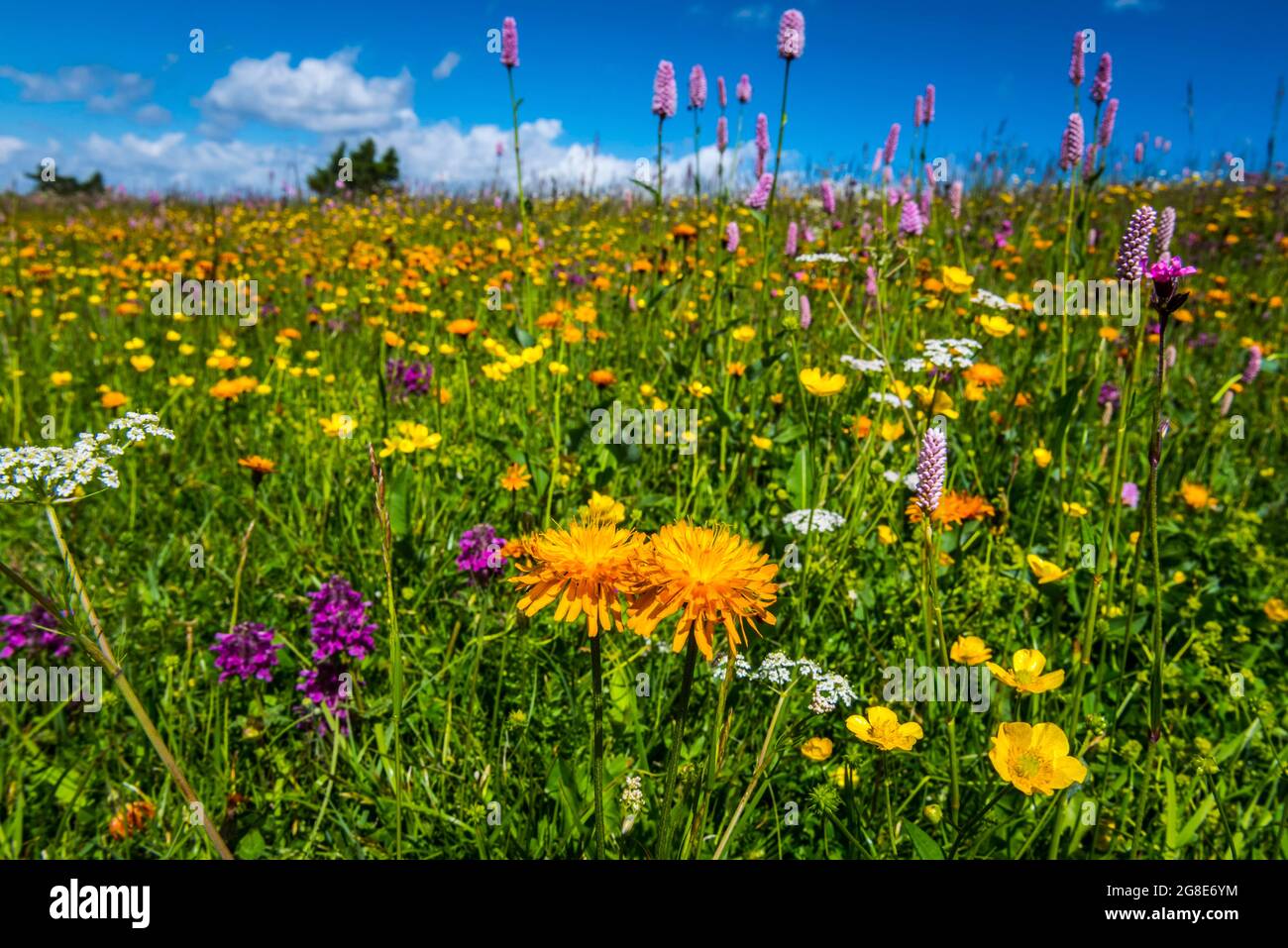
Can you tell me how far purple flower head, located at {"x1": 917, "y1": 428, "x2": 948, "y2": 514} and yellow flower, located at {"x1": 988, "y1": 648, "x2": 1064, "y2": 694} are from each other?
256mm

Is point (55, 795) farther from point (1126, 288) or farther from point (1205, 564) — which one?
point (1205, 564)

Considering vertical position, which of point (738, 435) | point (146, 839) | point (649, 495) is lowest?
point (146, 839)

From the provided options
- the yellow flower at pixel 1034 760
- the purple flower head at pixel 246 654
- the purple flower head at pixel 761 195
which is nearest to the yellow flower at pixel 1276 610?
the yellow flower at pixel 1034 760

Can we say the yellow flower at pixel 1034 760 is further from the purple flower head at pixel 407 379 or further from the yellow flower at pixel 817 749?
A: the purple flower head at pixel 407 379

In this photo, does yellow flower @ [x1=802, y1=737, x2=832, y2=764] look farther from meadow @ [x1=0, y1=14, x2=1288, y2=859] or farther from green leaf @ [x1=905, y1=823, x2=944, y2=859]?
green leaf @ [x1=905, y1=823, x2=944, y2=859]

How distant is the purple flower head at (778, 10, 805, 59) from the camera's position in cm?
215

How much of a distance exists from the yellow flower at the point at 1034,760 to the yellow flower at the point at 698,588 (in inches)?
16.5

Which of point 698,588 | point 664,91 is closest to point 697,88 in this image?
→ point 664,91

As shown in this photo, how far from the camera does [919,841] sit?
3.43ft

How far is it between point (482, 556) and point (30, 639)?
1.14 meters

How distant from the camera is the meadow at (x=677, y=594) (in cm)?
105

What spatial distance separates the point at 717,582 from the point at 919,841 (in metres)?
0.57

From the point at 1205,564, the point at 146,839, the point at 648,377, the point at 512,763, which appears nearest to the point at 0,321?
the point at 648,377

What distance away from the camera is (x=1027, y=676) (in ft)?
3.55
